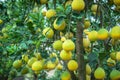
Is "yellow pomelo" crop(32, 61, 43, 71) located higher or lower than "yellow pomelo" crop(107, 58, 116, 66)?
lower

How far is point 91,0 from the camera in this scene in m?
2.45

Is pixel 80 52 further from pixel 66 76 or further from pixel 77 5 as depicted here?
pixel 77 5

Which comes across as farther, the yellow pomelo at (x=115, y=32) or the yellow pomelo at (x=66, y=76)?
the yellow pomelo at (x=66, y=76)

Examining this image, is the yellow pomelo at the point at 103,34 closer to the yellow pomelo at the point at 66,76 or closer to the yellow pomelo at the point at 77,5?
the yellow pomelo at the point at 77,5

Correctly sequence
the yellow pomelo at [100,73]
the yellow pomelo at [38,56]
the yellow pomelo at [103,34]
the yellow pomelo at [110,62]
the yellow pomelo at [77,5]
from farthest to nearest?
1. the yellow pomelo at [110,62]
2. the yellow pomelo at [38,56]
3. the yellow pomelo at [100,73]
4. the yellow pomelo at [103,34]
5. the yellow pomelo at [77,5]

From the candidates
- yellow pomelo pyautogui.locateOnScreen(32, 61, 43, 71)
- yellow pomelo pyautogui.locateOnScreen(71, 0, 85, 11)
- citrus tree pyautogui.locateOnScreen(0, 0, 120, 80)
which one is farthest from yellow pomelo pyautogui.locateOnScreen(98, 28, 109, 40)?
yellow pomelo pyautogui.locateOnScreen(32, 61, 43, 71)

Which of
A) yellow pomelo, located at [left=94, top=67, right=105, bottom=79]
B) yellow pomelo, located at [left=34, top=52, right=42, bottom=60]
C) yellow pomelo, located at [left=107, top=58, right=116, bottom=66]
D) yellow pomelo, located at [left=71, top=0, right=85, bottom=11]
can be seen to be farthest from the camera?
yellow pomelo, located at [left=107, top=58, right=116, bottom=66]

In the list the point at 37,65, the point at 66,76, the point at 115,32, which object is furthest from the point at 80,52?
the point at 115,32

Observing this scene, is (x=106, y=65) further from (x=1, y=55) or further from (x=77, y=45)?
(x=1, y=55)

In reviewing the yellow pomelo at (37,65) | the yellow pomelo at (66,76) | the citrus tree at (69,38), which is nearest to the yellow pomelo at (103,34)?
the citrus tree at (69,38)

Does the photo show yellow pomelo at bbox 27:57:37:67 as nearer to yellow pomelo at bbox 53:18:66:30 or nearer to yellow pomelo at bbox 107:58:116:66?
yellow pomelo at bbox 53:18:66:30

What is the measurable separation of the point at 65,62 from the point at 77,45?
16 centimetres

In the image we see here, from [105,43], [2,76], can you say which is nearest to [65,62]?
[105,43]

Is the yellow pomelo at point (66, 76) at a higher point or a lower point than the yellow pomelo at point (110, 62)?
A: lower
